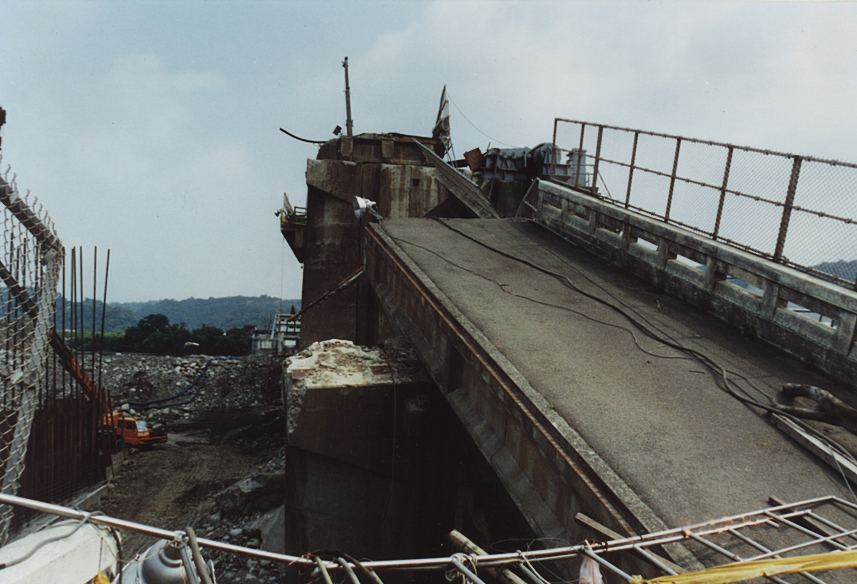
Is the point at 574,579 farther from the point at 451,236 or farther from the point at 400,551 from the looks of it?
the point at 451,236

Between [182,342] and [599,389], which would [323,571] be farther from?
[182,342]

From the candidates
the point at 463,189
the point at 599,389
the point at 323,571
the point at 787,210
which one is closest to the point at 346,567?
the point at 323,571

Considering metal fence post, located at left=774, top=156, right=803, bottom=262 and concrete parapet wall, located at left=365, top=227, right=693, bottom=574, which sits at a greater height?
metal fence post, located at left=774, top=156, right=803, bottom=262

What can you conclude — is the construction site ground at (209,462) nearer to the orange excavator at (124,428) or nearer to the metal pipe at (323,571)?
the orange excavator at (124,428)

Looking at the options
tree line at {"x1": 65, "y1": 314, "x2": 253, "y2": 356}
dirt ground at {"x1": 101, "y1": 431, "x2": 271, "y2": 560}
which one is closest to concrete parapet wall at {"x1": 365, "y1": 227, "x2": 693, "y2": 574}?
dirt ground at {"x1": 101, "y1": 431, "x2": 271, "y2": 560}

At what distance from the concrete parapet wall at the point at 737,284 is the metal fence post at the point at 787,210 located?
6.2 inches

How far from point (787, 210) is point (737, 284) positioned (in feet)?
3.92

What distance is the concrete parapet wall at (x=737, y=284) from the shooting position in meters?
5.69

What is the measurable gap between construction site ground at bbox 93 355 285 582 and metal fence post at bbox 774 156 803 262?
7080 millimetres

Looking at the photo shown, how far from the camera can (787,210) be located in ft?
21.3

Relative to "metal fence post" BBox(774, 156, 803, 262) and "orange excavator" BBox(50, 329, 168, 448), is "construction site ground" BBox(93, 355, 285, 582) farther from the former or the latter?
"metal fence post" BBox(774, 156, 803, 262)

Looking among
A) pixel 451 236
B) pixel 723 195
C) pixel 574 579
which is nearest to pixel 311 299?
pixel 451 236

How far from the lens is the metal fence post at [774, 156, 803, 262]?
6.30 m

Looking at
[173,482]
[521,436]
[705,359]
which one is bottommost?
[173,482]
